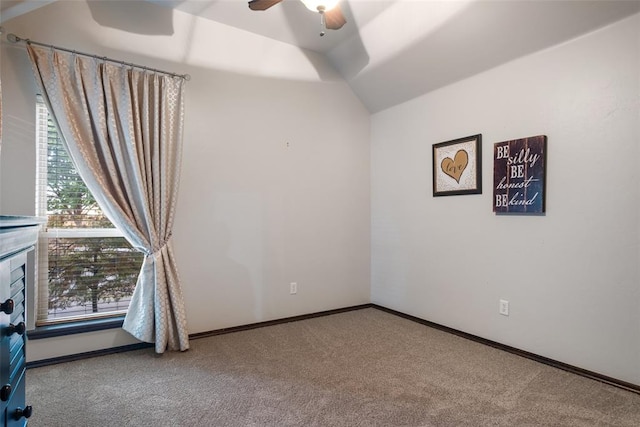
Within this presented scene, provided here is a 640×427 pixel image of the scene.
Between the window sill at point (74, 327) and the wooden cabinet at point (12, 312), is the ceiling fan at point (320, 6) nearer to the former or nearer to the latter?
the wooden cabinet at point (12, 312)

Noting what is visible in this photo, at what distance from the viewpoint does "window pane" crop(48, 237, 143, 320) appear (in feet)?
8.62

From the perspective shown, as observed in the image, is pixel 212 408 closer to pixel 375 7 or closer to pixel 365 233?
pixel 365 233

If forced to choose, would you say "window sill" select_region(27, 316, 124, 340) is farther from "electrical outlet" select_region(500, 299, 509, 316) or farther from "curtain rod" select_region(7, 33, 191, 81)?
"electrical outlet" select_region(500, 299, 509, 316)

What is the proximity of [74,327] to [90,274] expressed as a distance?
399mm

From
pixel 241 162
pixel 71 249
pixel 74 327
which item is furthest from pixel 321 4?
pixel 74 327

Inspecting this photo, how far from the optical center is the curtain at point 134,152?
7.97ft

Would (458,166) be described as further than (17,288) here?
Yes

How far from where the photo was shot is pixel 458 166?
3146 millimetres

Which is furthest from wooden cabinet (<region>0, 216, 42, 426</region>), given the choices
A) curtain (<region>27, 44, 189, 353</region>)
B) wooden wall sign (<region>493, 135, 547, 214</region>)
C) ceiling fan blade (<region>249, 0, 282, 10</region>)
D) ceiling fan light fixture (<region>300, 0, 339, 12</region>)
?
wooden wall sign (<region>493, 135, 547, 214</region>)

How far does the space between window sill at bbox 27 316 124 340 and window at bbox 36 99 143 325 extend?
7cm

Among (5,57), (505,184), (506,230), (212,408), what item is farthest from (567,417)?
(5,57)

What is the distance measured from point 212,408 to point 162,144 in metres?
1.92

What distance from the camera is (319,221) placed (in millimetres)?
3787

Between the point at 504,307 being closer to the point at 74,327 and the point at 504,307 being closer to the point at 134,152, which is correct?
the point at 134,152
